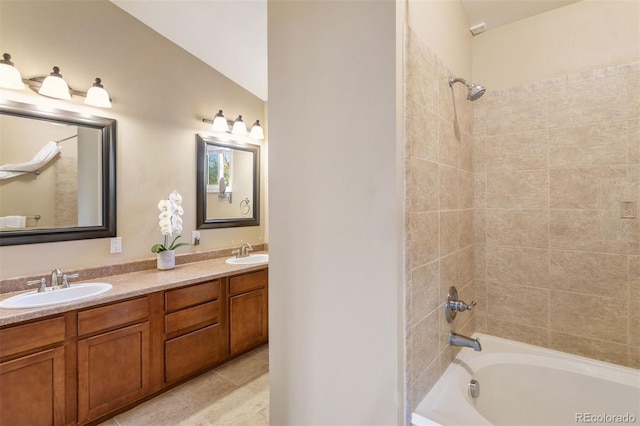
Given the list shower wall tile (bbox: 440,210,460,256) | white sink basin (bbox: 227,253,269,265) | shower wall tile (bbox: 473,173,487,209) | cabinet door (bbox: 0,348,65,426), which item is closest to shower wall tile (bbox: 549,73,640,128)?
shower wall tile (bbox: 473,173,487,209)

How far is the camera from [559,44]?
177 centimetres

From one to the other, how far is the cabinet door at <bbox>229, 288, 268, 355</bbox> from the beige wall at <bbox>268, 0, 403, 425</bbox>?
4.30 feet

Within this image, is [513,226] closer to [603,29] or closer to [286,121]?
[603,29]

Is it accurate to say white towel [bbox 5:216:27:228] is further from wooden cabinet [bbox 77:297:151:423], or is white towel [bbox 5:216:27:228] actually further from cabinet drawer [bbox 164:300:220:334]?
cabinet drawer [bbox 164:300:220:334]

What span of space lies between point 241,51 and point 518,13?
2.18 m

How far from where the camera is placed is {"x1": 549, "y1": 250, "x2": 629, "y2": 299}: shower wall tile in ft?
5.29

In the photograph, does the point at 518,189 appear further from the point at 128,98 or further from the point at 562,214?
the point at 128,98

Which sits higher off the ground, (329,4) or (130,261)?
(329,4)

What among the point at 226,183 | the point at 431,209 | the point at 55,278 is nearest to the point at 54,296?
the point at 55,278

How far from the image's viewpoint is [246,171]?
11.0 ft

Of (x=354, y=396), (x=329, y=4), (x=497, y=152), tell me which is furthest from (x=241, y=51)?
(x=354, y=396)

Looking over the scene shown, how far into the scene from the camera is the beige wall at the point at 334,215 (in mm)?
1054

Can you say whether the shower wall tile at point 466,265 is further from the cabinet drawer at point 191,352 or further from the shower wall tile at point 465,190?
the cabinet drawer at point 191,352

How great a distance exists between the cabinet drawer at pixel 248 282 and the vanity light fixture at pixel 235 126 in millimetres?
1520
